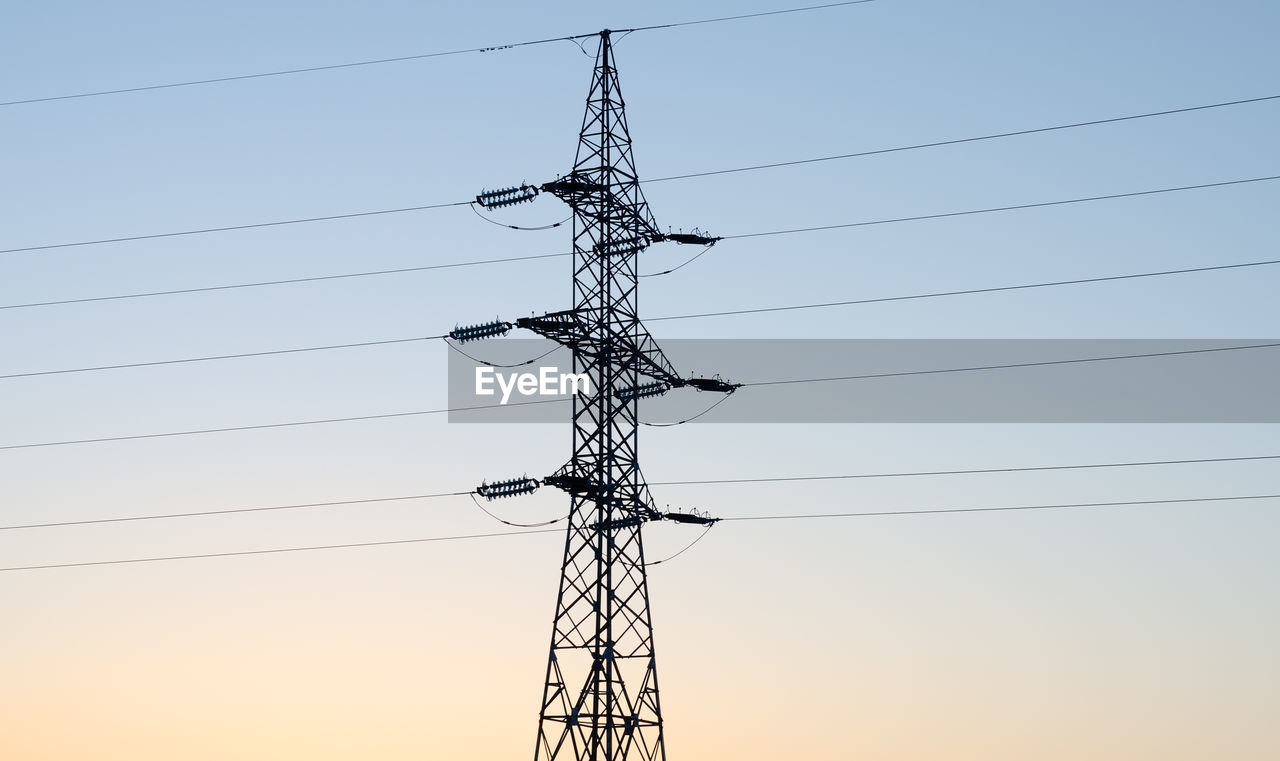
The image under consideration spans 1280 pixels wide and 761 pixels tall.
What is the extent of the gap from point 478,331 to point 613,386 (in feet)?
18.1

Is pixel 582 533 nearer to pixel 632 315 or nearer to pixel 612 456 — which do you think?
pixel 612 456

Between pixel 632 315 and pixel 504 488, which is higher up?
pixel 632 315

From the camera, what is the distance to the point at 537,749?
73.6 m

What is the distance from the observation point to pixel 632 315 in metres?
76.1

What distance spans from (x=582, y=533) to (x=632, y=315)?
26.9ft

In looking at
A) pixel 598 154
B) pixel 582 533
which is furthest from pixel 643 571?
pixel 598 154

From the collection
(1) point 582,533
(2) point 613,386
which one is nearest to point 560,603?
(1) point 582,533

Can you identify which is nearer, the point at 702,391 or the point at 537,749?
the point at 537,749

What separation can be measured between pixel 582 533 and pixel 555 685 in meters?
5.44

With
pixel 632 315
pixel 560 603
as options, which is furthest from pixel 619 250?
pixel 560 603

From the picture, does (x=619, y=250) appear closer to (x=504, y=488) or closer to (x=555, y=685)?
(x=504, y=488)

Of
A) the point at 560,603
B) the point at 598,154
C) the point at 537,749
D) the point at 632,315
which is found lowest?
the point at 537,749

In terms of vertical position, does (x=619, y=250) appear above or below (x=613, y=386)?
above

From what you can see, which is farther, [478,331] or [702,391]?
[702,391]
